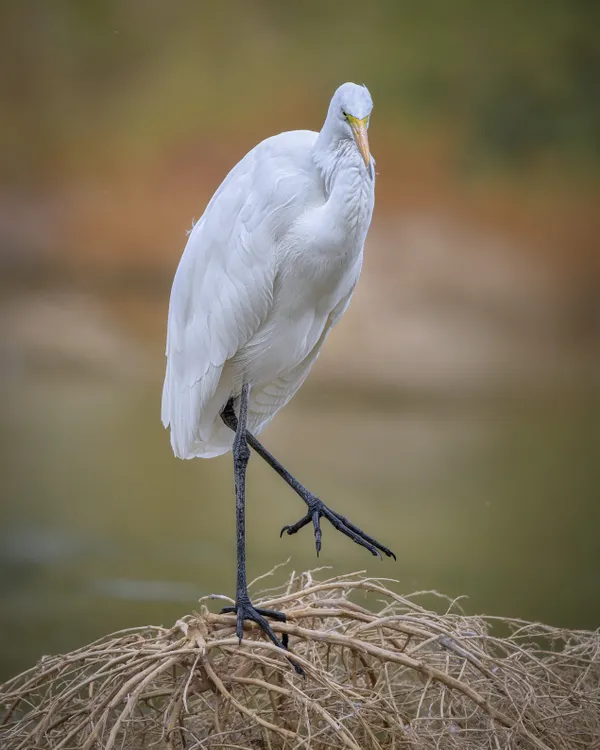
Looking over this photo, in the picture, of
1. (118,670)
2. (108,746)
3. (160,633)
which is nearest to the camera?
(108,746)

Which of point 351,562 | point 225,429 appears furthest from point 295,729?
point 351,562

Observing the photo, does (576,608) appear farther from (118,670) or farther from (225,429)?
(118,670)

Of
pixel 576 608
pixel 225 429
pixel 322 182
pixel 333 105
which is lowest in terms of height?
pixel 576 608

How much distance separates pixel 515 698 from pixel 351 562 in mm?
1858

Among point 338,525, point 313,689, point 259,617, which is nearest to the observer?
point 313,689

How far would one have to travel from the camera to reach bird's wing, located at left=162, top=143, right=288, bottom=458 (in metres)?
1.74

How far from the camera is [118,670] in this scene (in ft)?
4.63

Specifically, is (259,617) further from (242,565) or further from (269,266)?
(269,266)

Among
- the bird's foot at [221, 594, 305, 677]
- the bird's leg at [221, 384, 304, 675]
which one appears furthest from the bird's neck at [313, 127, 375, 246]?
the bird's foot at [221, 594, 305, 677]

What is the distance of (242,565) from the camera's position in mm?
1702

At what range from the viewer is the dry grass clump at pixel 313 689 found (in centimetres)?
138

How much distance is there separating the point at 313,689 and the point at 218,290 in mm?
784

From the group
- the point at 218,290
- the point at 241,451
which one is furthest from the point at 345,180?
the point at 241,451

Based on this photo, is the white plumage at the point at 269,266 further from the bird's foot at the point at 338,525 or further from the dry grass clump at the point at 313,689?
the dry grass clump at the point at 313,689
